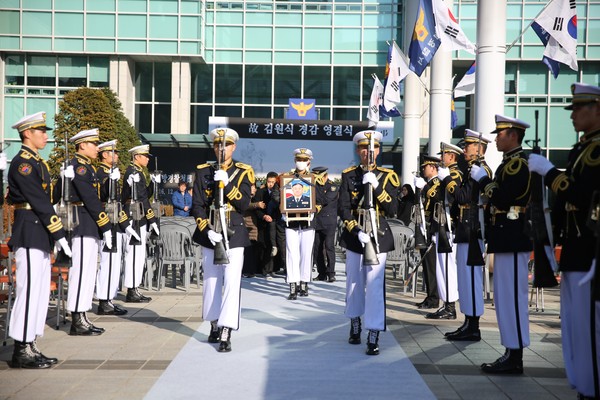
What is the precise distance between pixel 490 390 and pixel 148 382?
282 cm

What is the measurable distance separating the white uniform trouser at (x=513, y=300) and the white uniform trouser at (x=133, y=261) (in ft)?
19.9

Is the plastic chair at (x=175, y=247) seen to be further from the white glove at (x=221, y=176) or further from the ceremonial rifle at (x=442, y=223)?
the white glove at (x=221, y=176)

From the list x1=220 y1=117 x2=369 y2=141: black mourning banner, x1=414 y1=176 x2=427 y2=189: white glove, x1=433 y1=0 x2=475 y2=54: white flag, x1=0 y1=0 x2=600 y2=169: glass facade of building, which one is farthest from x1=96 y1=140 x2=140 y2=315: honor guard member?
x1=0 y1=0 x2=600 y2=169: glass facade of building

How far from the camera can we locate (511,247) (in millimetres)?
6754

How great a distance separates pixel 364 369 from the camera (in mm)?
6824

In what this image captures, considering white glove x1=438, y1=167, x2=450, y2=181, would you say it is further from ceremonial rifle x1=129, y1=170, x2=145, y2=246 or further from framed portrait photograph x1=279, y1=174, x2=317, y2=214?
ceremonial rifle x1=129, y1=170, x2=145, y2=246

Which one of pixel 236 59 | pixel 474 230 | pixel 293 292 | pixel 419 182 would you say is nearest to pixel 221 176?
pixel 474 230

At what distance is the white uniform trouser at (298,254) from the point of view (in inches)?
484

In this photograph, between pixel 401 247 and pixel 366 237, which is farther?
pixel 401 247

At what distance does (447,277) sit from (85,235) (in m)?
4.58

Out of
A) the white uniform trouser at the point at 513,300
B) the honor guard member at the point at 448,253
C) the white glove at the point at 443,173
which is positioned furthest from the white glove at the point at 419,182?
the white uniform trouser at the point at 513,300

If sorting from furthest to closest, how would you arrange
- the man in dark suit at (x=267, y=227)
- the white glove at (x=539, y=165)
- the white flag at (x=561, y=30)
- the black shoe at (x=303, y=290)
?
the man in dark suit at (x=267, y=227), the white flag at (x=561, y=30), the black shoe at (x=303, y=290), the white glove at (x=539, y=165)

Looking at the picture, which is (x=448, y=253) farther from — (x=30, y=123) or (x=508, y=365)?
(x=30, y=123)

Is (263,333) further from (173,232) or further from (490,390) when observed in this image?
(173,232)
